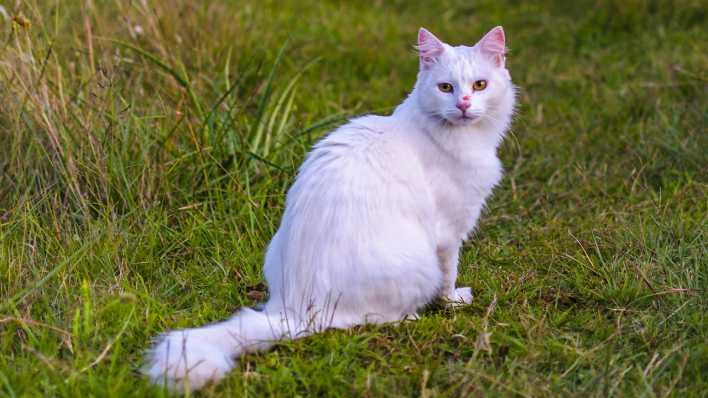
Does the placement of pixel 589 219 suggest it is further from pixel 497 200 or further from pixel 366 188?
pixel 366 188

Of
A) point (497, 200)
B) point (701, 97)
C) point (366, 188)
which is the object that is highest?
point (366, 188)

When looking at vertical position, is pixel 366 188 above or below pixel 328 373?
above

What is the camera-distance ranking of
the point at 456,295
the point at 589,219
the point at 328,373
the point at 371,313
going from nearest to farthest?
the point at 328,373
the point at 371,313
the point at 456,295
the point at 589,219

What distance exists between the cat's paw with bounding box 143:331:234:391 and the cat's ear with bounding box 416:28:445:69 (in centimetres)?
142

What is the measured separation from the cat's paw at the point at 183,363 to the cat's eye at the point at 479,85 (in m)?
1.38

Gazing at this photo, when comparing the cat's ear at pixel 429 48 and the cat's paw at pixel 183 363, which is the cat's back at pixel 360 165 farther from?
the cat's paw at pixel 183 363

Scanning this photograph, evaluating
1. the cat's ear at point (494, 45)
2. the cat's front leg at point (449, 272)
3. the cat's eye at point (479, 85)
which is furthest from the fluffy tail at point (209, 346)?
the cat's ear at point (494, 45)

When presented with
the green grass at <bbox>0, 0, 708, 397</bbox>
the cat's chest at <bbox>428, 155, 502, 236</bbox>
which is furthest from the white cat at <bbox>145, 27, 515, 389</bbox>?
the green grass at <bbox>0, 0, 708, 397</bbox>

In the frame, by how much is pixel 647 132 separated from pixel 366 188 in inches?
95.6

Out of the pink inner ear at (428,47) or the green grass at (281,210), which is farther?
the pink inner ear at (428,47)

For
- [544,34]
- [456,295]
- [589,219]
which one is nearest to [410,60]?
[544,34]

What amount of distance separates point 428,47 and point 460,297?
0.99 metres

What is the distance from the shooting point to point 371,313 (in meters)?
2.82

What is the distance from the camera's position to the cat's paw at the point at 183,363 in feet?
7.84
